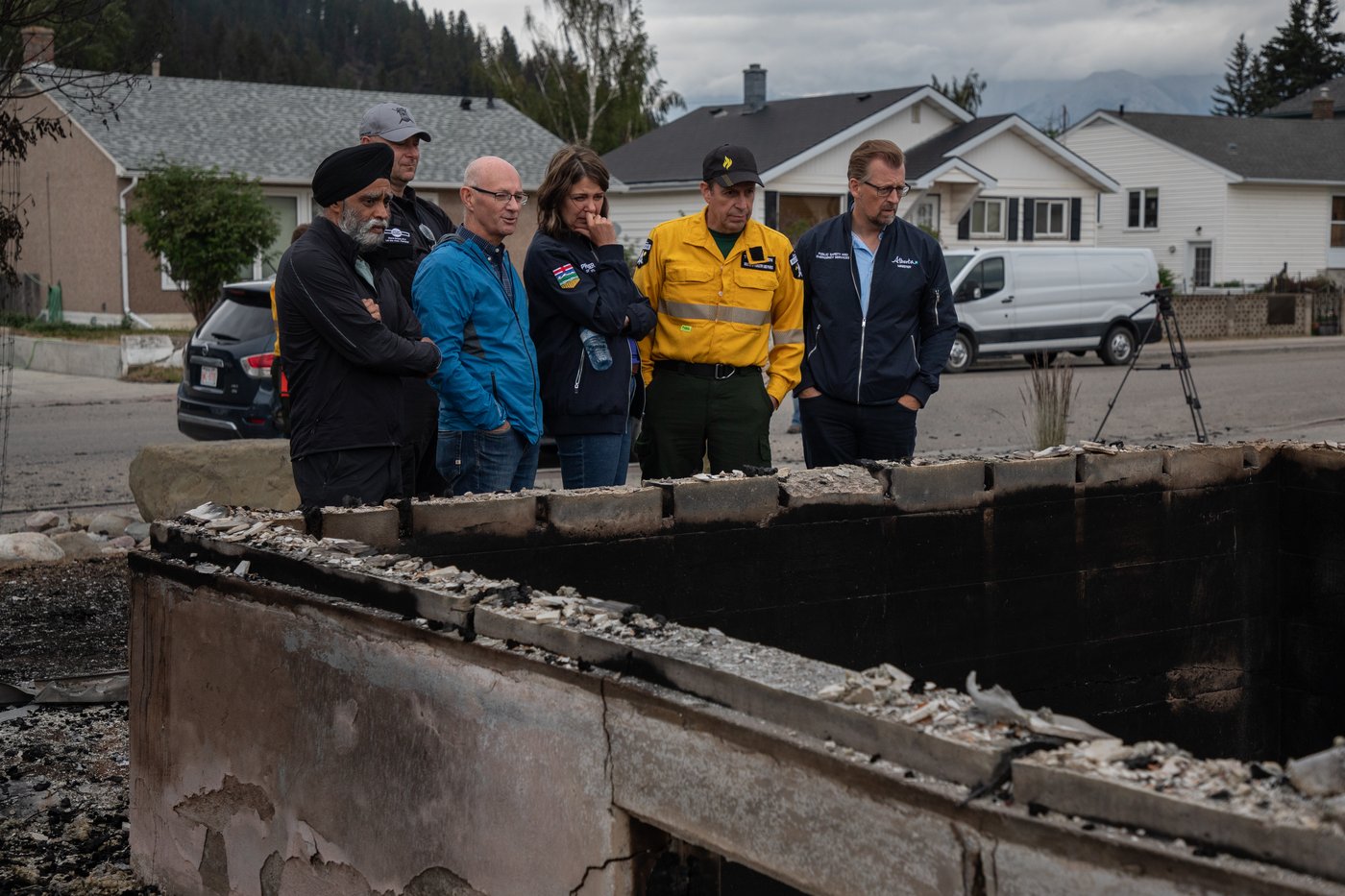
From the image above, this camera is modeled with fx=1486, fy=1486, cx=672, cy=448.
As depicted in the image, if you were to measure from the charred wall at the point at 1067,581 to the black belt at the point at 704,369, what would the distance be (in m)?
1.17

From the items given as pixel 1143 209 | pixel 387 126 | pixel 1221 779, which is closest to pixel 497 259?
pixel 387 126

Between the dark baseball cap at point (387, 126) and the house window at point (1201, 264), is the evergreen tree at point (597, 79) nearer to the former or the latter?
the house window at point (1201, 264)

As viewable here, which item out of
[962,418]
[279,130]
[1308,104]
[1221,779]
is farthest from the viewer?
[1308,104]

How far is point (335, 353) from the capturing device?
4.96 metres

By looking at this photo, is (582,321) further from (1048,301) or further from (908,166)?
(908,166)

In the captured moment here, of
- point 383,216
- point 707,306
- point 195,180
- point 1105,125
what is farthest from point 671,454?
point 1105,125

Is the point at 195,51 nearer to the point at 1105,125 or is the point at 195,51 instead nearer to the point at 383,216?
the point at 1105,125

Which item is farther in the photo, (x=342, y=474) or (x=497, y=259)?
(x=497, y=259)

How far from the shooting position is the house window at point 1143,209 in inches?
1844

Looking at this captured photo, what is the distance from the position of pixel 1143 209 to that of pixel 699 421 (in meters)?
44.5

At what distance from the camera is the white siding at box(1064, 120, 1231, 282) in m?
44.9

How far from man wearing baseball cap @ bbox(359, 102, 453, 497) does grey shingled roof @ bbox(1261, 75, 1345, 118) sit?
63770 millimetres

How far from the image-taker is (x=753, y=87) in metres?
40.0

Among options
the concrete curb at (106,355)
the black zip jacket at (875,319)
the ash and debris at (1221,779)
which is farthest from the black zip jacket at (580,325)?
the concrete curb at (106,355)
